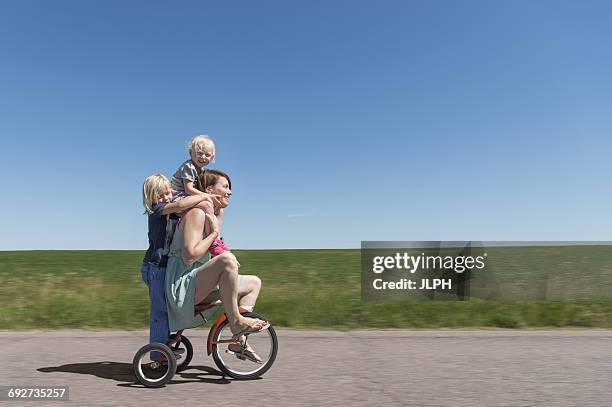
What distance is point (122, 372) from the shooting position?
559 centimetres

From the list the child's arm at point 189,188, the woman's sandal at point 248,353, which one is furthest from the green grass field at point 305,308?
the child's arm at point 189,188

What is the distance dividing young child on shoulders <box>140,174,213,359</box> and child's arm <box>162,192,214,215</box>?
6 cm

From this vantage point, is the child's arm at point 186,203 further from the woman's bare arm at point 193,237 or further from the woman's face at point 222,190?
the woman's face at point 222,190

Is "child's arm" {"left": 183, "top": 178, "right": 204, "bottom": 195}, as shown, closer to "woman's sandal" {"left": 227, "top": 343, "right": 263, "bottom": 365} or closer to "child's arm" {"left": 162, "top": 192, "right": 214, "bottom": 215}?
"child's arm" {"left": 162, "top": 192, "right": 214, "bottom": 215}

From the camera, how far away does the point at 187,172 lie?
536cm

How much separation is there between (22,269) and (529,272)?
492 inches

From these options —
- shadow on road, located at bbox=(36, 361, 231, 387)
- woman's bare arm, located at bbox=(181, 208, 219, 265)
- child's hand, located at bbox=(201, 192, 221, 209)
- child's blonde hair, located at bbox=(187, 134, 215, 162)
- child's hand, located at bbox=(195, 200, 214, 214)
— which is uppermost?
child's blonde hair, located at bbox=(187, 134, 215, 162)

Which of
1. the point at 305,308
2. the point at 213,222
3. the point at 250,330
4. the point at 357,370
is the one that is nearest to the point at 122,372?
the point at 250,330

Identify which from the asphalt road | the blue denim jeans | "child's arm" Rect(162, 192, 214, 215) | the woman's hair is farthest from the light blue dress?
the asphalt road

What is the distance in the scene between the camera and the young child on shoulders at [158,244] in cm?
531

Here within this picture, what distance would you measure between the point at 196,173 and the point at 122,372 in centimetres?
193

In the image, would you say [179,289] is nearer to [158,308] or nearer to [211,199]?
[158,308]

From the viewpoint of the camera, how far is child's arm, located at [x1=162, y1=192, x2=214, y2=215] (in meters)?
5.10

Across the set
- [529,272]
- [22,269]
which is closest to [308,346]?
[529,272]
